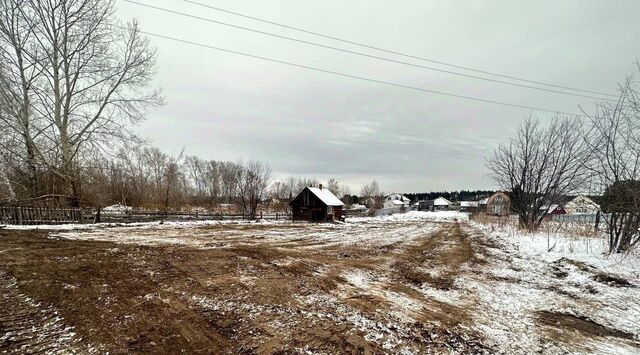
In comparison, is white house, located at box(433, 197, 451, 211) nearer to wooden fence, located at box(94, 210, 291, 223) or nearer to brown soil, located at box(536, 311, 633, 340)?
wooden fence, located at box(94, 210, 291, 223)

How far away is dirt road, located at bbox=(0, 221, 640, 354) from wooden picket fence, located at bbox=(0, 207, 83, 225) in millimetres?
11653

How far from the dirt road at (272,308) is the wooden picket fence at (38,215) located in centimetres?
1165

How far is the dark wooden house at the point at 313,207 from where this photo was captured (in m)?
40.6

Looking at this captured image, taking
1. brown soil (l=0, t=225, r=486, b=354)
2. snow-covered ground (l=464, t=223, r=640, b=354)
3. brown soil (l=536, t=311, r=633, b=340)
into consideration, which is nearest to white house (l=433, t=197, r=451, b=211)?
snow-covered ground (l=464, t=223, r=640, b=354)

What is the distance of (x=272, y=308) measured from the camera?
475 centimetres

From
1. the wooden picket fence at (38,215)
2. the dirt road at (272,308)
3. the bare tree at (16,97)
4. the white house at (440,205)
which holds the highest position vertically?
the bare tree at (16,97)

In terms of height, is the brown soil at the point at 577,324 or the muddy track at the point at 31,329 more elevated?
the muddy track at the point at 31,329

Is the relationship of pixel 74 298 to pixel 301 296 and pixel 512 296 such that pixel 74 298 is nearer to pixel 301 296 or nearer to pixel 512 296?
pixel 301 296

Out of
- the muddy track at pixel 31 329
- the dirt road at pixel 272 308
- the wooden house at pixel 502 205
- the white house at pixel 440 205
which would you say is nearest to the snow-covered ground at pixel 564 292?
the dirt road at pixel 272 308

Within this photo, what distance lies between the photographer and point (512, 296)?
6277 mm

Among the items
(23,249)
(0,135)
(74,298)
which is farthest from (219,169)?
(74,298)

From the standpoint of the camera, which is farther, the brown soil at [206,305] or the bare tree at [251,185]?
the bare tree at [251,185]

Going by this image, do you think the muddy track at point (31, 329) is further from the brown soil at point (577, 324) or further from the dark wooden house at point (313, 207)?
the dark wooden house at point (313, 207)

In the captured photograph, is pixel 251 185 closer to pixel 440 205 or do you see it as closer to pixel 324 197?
pixel 324 197
